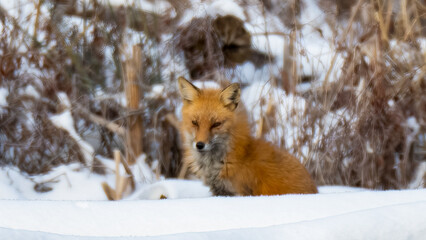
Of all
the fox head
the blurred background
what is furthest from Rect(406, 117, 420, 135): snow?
the fox head

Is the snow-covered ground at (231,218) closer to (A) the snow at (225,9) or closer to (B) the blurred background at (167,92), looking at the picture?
(B) the blurred background at (167,92)

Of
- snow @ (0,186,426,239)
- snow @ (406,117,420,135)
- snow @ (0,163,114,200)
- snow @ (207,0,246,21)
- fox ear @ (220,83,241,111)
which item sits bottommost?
snow @ (0,163,114,200)

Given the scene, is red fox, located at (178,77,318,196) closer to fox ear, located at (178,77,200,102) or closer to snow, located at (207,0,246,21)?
fox ear, located at (178,77,200,102)

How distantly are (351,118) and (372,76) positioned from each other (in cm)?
24

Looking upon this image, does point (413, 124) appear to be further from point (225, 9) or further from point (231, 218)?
point (231, 218)

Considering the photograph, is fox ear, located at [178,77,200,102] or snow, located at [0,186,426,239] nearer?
snow, located at [0,186,426,239]

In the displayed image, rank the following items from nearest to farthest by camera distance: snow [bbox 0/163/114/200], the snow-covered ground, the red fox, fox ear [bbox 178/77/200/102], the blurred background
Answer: the snow-covered ground
the red fox
fox ear [bbox 178/77/200/102]
the blurred background
snow [bbox 0/163/114/200]

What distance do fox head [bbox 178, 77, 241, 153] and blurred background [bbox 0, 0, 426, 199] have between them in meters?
0.68

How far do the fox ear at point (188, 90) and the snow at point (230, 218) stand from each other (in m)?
0.89

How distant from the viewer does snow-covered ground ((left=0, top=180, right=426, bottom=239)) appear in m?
0.95

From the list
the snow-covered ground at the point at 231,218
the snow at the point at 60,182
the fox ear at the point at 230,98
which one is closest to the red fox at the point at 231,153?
the fox ear at the point at 230,98

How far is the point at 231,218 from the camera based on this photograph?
114 centimetres

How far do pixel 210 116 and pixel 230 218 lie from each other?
3.15ft

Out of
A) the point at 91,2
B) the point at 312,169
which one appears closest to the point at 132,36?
the point at 91,2
